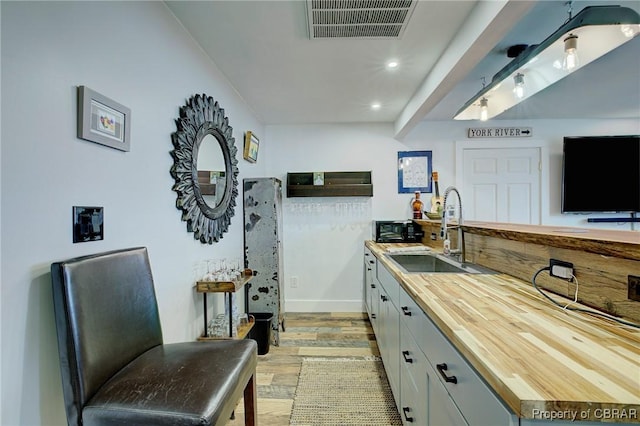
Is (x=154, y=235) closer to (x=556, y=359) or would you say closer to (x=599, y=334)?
(x=556, y=359)

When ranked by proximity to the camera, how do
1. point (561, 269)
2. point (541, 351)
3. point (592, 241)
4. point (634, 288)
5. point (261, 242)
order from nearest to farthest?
1. point (541, 351)
2. point (634, 288)
3. point (592, 241)
4. point (561, 269)
5. point (261, 242)

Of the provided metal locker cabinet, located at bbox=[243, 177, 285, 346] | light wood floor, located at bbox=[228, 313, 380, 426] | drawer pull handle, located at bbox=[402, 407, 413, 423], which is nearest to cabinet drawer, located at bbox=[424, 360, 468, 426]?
drawer pull handle, located at bbox=[402, 407, 413, 423]

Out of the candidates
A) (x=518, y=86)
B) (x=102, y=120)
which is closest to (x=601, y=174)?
(x=518, y=86)

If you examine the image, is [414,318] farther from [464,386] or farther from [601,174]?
[601,174]

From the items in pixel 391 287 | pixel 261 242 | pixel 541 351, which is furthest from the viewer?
pixel 261 242

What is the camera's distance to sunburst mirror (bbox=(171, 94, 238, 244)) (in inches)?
67.8

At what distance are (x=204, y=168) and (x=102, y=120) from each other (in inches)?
34.5

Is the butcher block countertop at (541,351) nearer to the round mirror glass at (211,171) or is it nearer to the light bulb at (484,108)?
the round mirror glass at (211,171)

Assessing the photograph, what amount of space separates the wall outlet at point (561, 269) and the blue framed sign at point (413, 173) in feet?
8.58

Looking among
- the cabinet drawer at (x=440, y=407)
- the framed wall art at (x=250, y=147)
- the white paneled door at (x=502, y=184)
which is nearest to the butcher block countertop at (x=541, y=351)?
the cabinet drawer at (x=440, y=407)

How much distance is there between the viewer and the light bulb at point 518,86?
210 cm

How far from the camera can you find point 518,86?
2.18 m

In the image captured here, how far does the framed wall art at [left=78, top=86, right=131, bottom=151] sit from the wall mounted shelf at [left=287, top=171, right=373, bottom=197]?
2529mm

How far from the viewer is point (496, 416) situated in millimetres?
665
